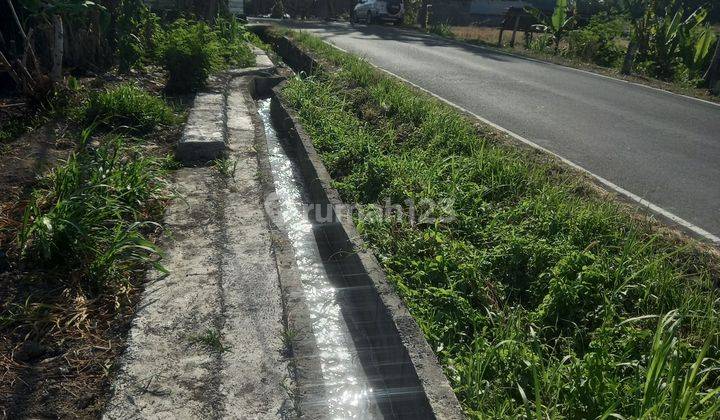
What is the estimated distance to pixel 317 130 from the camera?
660cm

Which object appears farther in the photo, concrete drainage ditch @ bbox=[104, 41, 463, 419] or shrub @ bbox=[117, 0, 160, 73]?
shrub @ bbox=[117, 0, 160, 73]

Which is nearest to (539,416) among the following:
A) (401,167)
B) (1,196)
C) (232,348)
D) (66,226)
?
(232,348)

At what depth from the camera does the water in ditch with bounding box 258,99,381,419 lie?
9.34ft

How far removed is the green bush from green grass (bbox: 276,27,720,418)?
1274 cm

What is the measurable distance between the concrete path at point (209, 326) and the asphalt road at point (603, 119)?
3.49 meters

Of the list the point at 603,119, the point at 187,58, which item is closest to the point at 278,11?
the point at 187,58

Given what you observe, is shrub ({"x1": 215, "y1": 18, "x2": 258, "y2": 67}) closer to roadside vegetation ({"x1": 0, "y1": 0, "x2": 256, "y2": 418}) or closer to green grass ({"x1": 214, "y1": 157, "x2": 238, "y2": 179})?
roadside vegetation ({"x1": 0, "y1": 0, "x2": 256, "y2": 418})

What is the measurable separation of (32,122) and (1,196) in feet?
5.82

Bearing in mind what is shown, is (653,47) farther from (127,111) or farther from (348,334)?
(348,334)

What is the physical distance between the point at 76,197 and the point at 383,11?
1043 inches

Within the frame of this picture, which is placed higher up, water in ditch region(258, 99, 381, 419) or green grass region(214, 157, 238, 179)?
green grass region(214, 157, 238, 179)

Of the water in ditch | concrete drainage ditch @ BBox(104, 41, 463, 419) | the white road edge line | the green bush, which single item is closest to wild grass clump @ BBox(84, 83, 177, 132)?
concrete drainage ditch @ BBox(104, 41, 463, 419)

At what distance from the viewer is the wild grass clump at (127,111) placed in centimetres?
560

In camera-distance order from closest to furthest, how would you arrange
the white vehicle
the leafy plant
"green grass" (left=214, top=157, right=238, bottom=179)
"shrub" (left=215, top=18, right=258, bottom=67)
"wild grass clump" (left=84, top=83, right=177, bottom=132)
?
"green grass" (left=214, top=157, right=238, bottom=179) → "wild grass clump" (left=84, top=83, right=177, bottom=132) → "shrub" (left=215, top=18, right=258, bottom=67) → the leafy plant → the white vehicle
